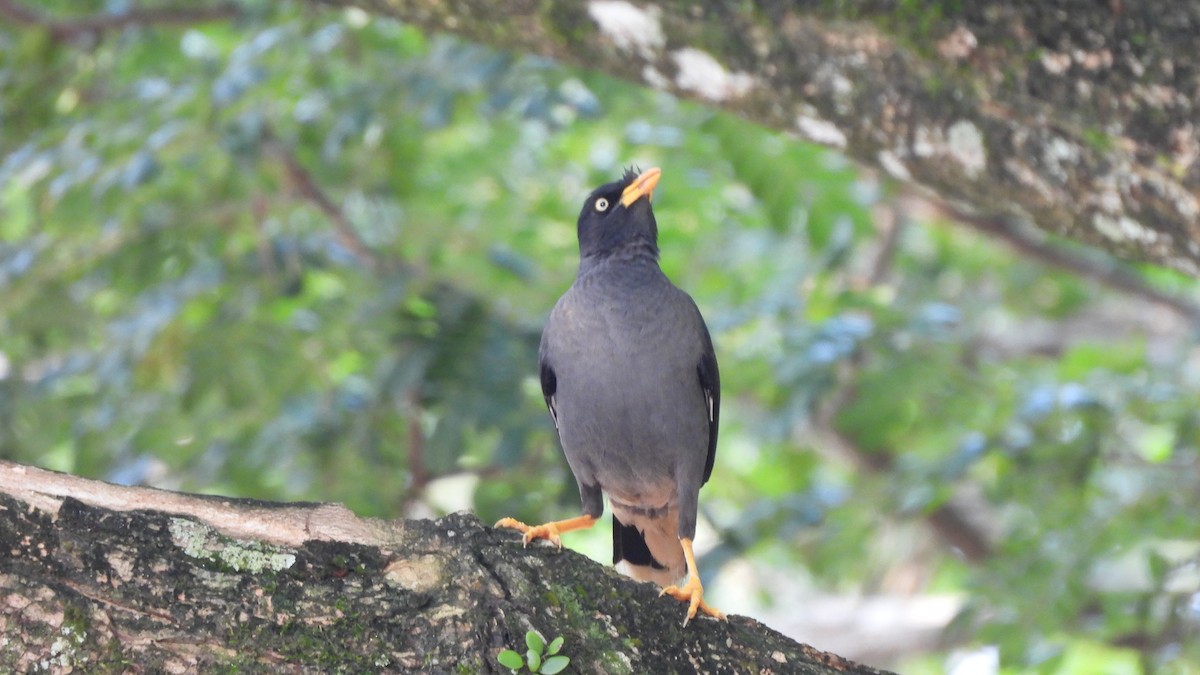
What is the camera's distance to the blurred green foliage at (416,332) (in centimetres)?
515

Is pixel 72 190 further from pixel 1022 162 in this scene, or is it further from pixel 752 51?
pixel 1022 162

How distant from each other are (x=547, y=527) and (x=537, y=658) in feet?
3.52

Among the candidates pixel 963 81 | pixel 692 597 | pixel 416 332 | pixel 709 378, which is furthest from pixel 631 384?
pixel 416 332

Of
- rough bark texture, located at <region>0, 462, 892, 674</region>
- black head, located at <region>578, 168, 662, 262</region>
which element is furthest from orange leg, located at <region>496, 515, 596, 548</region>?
black head, located at <region>578, 168, 662, 262</region>

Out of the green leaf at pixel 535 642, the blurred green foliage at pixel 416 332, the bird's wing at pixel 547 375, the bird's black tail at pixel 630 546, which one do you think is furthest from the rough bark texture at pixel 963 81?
the green leaf at pixel 535 642

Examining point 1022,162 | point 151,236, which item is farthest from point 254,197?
point 1022,162

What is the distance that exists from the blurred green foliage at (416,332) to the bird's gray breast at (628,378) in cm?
109

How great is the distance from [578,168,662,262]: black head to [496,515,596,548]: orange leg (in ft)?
3.34

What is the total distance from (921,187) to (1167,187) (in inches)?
28.7

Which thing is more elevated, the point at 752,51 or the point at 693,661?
the point at 752,51

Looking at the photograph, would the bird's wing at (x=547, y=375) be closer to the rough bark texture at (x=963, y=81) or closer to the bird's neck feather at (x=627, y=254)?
the bird's neck feather at (x=627, y=254)

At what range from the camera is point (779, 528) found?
543 cm

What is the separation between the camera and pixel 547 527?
3373mm

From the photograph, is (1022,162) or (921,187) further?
(921,187)
